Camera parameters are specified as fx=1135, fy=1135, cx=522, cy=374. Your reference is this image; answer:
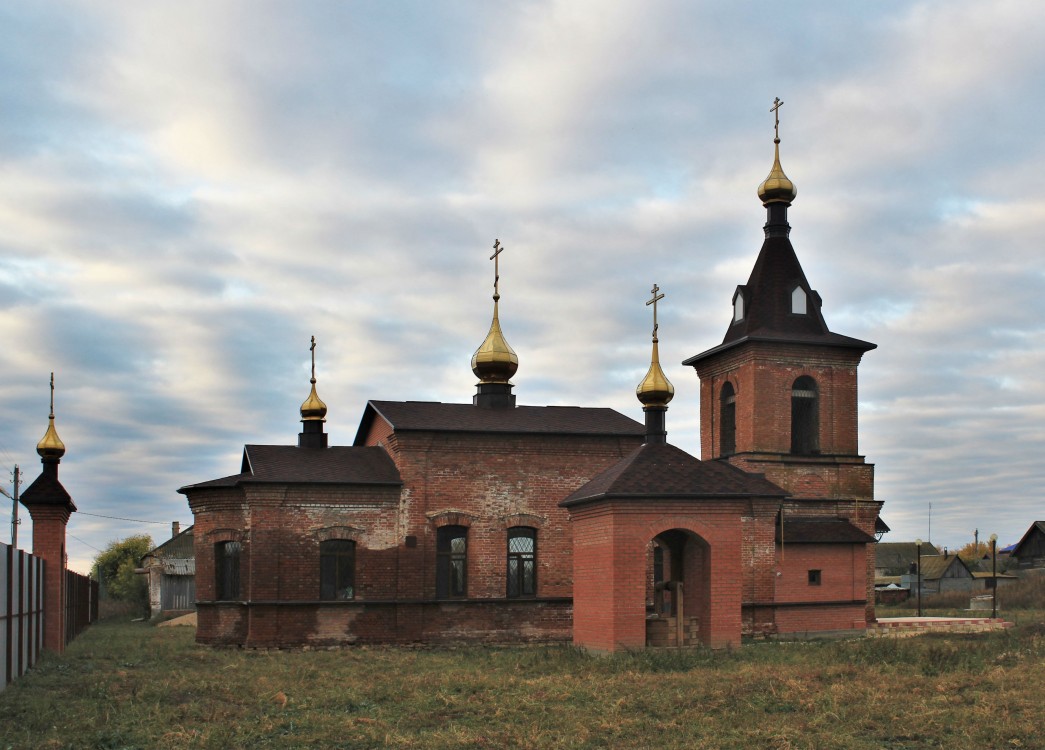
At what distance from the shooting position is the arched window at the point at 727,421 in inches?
1158

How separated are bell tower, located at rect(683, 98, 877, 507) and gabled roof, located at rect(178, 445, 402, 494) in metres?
8.91

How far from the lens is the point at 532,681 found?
16.1 m

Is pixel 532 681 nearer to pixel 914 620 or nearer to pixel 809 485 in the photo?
pixel 809 485

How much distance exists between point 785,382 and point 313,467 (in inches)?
461

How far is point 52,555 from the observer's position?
23656 mm

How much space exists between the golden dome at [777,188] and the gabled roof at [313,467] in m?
12.0

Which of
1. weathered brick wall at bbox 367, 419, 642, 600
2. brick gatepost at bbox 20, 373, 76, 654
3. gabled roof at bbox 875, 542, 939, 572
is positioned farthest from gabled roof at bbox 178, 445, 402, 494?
gabled roof at bbox 875, 542, 939, 572

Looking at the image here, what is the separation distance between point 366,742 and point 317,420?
17.5m

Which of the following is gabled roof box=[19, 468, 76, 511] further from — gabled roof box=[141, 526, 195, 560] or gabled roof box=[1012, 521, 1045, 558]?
gabled roof box=[1012, 521, 1045, 558]

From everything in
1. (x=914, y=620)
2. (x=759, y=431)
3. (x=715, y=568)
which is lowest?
(x=914, y=620)

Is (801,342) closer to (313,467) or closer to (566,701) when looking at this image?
(313,467)

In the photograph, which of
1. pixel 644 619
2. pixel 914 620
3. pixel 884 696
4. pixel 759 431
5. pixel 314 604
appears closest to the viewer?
pixel 884 696

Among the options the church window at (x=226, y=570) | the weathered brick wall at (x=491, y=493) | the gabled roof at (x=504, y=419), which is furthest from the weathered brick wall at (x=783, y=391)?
the church window at (x=226, y=570)

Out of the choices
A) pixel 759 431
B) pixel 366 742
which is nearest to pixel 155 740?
pixel 366 742
